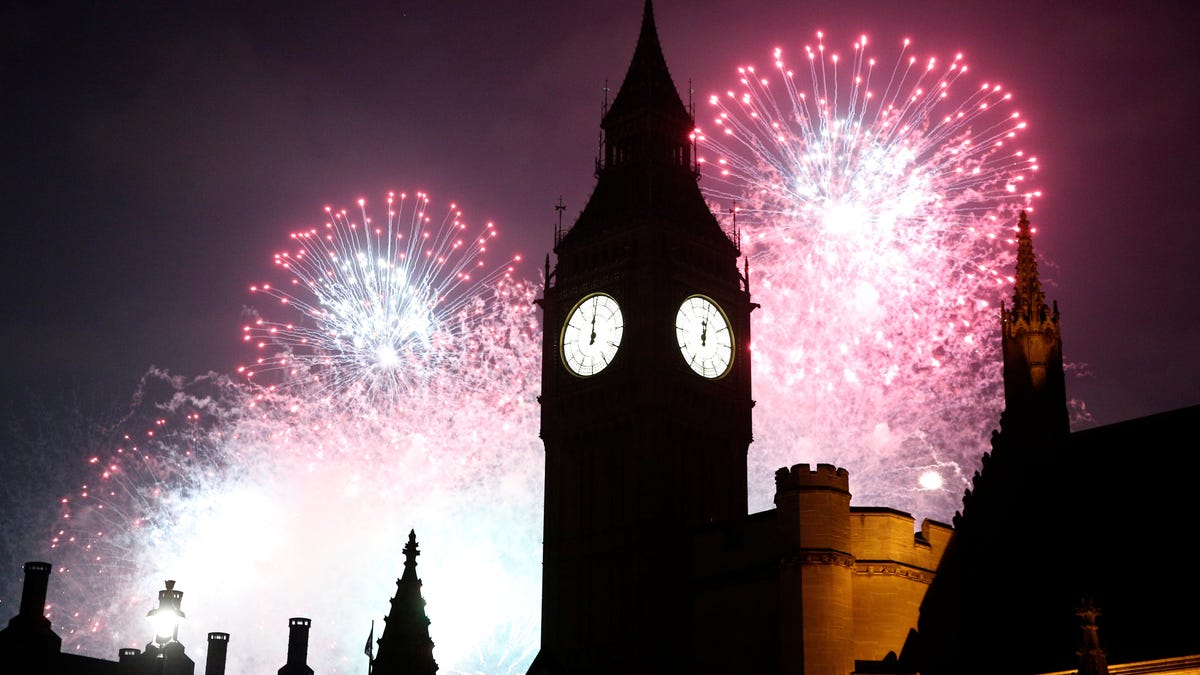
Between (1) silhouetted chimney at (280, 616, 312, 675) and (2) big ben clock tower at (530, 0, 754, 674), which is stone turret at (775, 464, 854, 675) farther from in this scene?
(1) silhouetted chimney at (280, 616, 312, 675)

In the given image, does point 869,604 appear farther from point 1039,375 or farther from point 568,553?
point 568,553

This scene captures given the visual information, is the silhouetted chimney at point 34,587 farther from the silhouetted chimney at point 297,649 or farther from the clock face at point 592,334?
the clock face at point 592,334

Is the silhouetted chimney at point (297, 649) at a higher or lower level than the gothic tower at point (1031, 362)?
lower

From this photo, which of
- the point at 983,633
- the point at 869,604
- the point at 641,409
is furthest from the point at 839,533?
the point at 641,409

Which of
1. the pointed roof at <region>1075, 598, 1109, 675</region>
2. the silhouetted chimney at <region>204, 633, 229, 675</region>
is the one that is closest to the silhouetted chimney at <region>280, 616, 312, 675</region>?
the silhouetted chimney at <region>204, 633, 229, 675</region>

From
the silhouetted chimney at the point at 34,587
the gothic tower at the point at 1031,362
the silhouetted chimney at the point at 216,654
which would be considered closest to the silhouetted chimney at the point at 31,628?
the silhouetted chimney at the point at 34,587

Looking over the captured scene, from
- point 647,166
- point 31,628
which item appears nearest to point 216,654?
point 31,628
